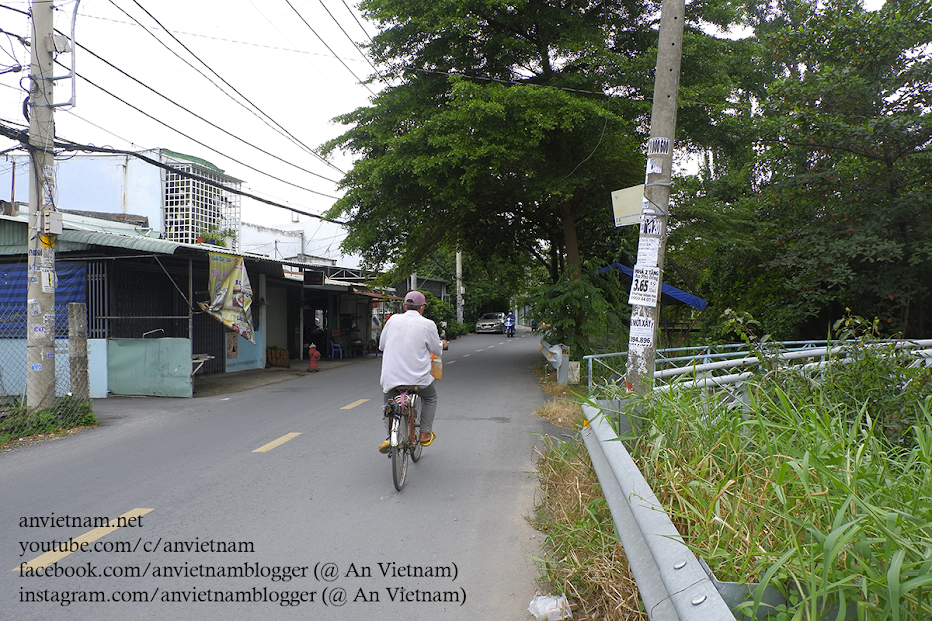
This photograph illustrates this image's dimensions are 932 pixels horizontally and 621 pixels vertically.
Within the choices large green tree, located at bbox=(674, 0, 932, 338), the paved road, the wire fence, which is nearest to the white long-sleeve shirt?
the paved road

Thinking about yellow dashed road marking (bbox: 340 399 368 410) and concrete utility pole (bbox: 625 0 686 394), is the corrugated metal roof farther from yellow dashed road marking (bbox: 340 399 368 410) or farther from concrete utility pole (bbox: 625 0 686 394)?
concrete utility pole (bbox: 625 0 686 394)

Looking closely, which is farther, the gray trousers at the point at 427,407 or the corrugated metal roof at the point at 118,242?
the corrugated metal roof at the point at 118,242

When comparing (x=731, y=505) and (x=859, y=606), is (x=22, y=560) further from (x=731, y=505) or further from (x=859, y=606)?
(x=859, y=606)

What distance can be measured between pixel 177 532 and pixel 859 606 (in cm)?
424

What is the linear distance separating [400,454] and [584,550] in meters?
2.19

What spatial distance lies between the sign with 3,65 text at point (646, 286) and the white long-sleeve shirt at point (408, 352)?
6.62 ft

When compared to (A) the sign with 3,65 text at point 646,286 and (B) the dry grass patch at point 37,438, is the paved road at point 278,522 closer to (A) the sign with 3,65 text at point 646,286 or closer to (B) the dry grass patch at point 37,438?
(B) the dry grass patch at point 37,438

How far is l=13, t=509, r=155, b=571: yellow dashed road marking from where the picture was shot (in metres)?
3.78

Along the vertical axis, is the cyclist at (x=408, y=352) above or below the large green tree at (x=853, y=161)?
below

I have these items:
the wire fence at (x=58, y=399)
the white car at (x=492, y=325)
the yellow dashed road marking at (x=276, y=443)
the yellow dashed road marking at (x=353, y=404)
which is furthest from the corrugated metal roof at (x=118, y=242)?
the white car at (x=492, y=325)

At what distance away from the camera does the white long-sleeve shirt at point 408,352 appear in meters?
5.64

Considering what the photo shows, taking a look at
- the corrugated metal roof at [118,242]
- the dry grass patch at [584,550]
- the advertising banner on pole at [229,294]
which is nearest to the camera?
the dry grass patch at [584,550]

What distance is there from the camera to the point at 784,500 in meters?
2.34

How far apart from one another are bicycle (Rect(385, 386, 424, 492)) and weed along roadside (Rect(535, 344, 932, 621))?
1342 mm
